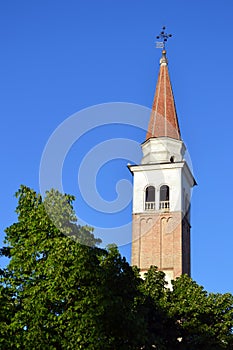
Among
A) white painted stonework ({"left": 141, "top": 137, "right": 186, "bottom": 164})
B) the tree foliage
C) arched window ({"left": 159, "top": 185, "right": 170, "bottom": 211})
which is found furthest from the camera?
white painted stonework ({"left": 141, "top": 137, "right": 186, "bottom": 164})

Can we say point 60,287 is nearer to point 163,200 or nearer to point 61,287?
point 61,287

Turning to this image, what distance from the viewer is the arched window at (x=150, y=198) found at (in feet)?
146

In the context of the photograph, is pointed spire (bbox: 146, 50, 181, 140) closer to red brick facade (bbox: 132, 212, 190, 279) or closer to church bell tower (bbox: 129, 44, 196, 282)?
church bell tower (bbox: 129, 44, 196, 282)

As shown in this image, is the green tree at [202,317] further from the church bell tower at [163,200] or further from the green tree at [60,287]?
the church bell tower at [163,200]

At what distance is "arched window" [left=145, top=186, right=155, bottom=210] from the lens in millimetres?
44375

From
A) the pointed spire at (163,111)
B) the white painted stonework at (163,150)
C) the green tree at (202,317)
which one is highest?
the pointed spire at (163,111)

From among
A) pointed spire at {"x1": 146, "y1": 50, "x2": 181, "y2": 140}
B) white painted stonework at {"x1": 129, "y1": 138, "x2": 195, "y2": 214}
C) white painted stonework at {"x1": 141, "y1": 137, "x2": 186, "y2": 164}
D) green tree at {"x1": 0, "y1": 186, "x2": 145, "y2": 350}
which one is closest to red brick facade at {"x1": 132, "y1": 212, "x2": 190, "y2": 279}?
white painted stonework at {"x1": 129, "y1": 138, "x2": 195, "y2": 214}

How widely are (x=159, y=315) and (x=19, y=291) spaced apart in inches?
387

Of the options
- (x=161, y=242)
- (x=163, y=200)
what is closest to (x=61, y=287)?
(x=161, y=242)

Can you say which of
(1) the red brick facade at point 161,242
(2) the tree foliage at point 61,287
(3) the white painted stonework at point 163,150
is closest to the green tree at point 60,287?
(2) the tree foliage at point 61,287

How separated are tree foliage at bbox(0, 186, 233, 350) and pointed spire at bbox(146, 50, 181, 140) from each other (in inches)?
1034

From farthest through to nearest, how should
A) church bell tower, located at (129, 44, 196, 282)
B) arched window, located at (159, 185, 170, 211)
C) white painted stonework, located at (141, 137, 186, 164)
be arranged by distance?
white painted stonework, located at (141, 137, 186, 164) → arched window, located at (159, 185, 170, 211) → church bell tower, located at (129, 44, 196, 282)

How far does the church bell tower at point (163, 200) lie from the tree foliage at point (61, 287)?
21.0 meters

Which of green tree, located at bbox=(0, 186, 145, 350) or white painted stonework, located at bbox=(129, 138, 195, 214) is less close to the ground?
white painted stonework, located at bbox=(129, 138, 195, 214)
